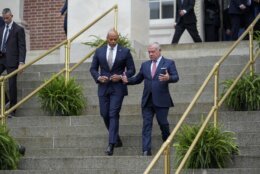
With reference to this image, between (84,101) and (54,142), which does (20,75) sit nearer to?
(84,101)

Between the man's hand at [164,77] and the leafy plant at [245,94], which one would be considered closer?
the man's hand at [164,77]

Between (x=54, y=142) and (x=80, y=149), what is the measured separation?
0.51 metres

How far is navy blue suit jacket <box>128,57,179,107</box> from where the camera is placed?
12.8 meters

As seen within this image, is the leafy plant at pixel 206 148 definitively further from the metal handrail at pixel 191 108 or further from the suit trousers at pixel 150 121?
the suit trousers at pixel 150 121

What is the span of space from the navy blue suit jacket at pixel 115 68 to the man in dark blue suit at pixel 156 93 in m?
0.21

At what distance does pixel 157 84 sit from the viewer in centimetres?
1285

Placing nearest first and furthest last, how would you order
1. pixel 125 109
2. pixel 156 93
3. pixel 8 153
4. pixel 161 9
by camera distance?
pixel 8 153, pixel 156 93, pixel 125 109, pixel 161 9

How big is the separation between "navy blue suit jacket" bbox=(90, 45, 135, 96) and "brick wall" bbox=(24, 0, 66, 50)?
8.40 m

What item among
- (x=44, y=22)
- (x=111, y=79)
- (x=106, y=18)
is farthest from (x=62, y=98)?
(x=44, y=22)

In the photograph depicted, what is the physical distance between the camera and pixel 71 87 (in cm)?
1472

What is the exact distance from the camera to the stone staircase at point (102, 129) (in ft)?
39.8

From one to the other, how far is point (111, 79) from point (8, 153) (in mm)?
1836

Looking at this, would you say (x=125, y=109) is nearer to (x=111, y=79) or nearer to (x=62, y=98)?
(x=62, y=98)

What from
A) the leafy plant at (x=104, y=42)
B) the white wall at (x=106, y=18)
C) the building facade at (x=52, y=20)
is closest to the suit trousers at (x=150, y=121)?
the leafy plant at (x=104, y=42)
